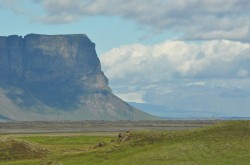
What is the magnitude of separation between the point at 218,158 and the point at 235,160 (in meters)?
1.94

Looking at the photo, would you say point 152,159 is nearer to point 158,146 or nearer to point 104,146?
point 158,146

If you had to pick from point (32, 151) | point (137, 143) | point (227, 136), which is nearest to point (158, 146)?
point (137, 143)

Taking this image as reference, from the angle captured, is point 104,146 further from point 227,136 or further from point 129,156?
point 227,136

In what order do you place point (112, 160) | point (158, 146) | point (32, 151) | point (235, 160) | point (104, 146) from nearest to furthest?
point (235, 160)
point (112, 160)
point (158, 146)
point (104, 146)
point (32, 151)

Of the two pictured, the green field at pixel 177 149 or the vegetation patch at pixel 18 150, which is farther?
the vegetation patch at pixel 18 150

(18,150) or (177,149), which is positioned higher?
(177,149)

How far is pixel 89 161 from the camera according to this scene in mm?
64812

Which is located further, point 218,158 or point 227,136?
point 227,136

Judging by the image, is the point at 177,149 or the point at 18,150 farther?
the point at 18,150

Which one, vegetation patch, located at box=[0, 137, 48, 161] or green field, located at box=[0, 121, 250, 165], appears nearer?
green field, located at box=[0, 121, 250, 165]

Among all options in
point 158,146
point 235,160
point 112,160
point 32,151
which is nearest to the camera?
point 235,160

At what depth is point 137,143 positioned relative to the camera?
70125 millimetres

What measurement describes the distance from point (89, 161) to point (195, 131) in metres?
14.4

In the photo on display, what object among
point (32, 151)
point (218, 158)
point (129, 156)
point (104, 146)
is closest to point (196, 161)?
point (218, 158)
